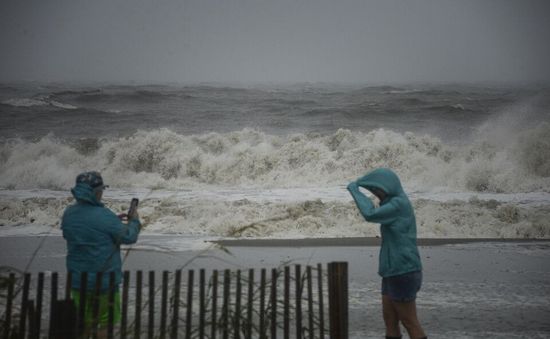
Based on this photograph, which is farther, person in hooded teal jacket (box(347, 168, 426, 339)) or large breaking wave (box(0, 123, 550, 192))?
large breaking wave (box(0, 123, 550, 192))

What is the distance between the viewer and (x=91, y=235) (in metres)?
4.88

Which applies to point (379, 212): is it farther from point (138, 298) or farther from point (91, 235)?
point (91, 235)

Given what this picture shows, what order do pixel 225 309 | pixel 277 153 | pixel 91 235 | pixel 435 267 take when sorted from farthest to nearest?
pixel 277 153 < pixel 435 267 < pixel 91 235 < pixel 225 309

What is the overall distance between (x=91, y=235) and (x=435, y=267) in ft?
22.8

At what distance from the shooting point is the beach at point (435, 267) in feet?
22.5

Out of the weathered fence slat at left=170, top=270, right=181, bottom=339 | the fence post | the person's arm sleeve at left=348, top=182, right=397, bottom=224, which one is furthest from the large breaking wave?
the weathered fence slat at left=170, top=270, right=181, bottom=339

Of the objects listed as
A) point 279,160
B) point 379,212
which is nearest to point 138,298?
point 379,212

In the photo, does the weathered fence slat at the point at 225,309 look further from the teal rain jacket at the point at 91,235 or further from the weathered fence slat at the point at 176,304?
the teal rain jacket at the point at 91,235

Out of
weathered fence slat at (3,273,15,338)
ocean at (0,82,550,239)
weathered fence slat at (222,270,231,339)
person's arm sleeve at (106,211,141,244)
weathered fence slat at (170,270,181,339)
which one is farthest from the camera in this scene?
ocean at (0,82,550,239)

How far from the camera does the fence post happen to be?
4645 millimetres

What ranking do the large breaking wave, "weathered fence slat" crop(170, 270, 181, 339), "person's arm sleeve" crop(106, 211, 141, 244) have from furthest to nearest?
the large breaking wave < "person's arm sleeve" crop(106, 211, 141, 244) < "weathered fence slat" crop(170, 270, 181, 339)

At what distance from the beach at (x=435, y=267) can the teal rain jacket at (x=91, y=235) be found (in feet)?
1.56

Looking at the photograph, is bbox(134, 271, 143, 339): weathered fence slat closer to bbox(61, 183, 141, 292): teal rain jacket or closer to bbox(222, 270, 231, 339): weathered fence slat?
bbox(61, 183, 141, 292): teal rain jacket

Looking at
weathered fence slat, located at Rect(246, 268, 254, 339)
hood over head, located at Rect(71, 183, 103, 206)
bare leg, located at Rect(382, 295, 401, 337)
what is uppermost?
hood over head, located at Rect(71, 183, 103, 206)
